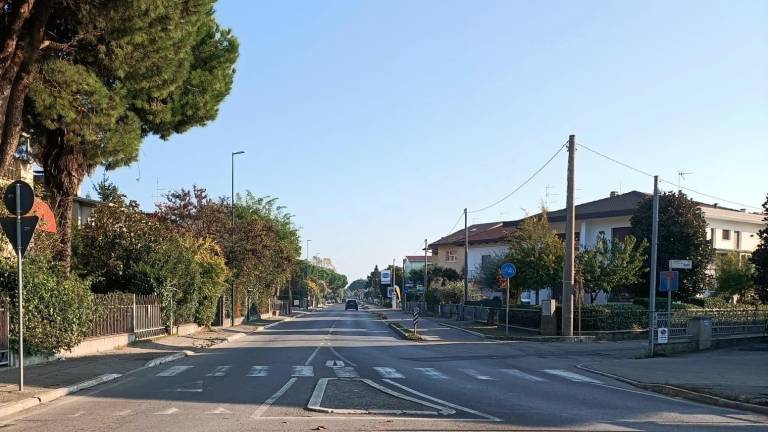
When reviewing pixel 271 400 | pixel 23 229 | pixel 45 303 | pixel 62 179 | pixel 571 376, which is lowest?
pixel 571 376

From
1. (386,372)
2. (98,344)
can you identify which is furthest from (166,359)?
(386,372)

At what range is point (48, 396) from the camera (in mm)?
12617

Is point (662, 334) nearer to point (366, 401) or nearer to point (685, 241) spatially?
point (366, 401)

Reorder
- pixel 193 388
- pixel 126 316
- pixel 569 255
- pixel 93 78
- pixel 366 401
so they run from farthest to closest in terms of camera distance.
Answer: pixel 569 255, pixel 126 316, pixel 93 78, pixel 193 388, pixel 366 401

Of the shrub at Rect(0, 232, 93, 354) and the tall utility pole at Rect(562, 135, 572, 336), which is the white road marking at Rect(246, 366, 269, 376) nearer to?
the shrub at Rect(0, 232, 93, 354)

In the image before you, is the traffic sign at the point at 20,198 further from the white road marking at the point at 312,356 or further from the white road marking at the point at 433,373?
the white road marking at the point at 433,373

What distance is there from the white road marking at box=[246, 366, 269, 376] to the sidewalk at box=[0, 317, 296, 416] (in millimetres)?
3043

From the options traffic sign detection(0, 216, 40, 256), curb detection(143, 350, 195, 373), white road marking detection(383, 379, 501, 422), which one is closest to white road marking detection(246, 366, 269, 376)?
curb detection(143, 350, 195, 373)

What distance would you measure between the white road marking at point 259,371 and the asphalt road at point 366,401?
3cm

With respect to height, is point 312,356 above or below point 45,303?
below

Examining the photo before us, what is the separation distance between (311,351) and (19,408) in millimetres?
14924

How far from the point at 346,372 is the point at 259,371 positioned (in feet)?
7.75

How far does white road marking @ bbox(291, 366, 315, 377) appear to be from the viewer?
17516 mm

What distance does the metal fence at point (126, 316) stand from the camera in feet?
76.7
